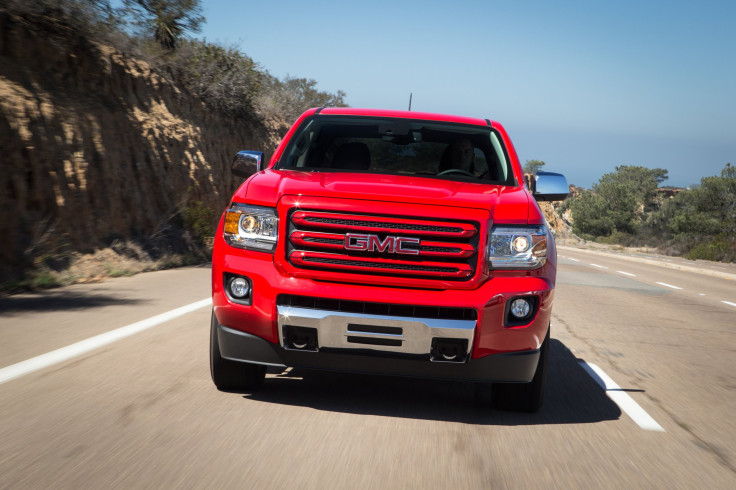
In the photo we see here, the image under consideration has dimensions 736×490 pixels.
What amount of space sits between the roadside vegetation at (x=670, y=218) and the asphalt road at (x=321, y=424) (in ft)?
123

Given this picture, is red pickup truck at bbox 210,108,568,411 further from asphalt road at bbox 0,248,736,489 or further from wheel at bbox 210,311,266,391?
asphalt road at bbox 0,248,736,489

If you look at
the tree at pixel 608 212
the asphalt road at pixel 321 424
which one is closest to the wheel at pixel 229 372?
the asphalt road at pixel 321 424

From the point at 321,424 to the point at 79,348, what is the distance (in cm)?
248

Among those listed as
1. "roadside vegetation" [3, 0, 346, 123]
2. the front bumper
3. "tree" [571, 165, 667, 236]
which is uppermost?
"roadside vegetation" [3, 0, 346, 123]

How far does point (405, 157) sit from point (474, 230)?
7.46ft

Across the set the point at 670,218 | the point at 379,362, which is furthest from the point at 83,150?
the point at 670,218

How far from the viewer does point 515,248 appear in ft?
14.6

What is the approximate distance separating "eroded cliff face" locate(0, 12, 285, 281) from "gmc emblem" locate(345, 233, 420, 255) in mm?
6168

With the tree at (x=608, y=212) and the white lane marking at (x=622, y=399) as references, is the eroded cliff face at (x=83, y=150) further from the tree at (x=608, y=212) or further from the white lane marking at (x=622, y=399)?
the tree at (x=608, y=212)

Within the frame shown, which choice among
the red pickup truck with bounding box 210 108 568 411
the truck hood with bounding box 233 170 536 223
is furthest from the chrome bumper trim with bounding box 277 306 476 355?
the truck hood with bounding box 233 170 536 223

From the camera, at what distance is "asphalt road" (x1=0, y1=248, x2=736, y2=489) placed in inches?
139

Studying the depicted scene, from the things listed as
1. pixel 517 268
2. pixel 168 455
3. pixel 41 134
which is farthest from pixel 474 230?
pixel 41 134

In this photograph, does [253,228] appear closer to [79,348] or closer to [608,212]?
[79,348]

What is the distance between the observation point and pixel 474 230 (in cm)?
438
